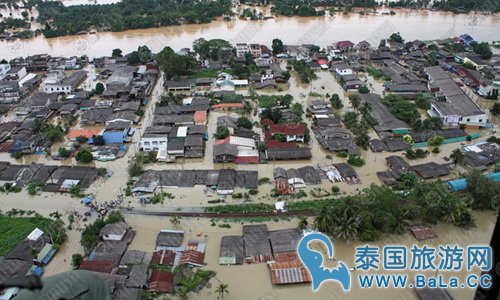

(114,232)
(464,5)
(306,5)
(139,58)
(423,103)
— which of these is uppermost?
(306,5)

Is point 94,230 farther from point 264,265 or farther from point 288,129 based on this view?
point 288,129

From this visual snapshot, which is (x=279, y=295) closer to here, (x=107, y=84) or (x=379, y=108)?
(x=379, y=108)

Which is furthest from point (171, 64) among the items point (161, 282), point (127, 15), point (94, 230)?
point (127, 15)

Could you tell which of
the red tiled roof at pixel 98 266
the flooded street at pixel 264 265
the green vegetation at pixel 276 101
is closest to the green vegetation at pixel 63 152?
the flooded street at pixel 264 265

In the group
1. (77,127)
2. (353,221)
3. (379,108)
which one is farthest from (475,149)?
(77,127)

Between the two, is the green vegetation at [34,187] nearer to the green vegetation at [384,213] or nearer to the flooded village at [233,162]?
the flooded village at [233,162]

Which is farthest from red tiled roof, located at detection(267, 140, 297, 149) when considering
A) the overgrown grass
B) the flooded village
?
the overgrown grass
